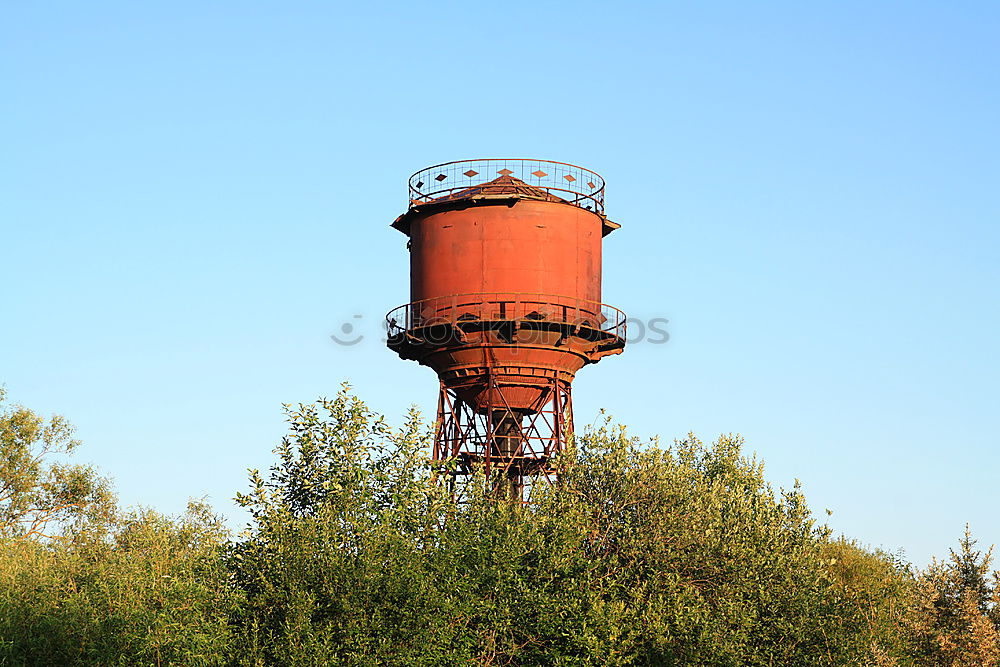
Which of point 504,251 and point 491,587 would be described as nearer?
point 491,587

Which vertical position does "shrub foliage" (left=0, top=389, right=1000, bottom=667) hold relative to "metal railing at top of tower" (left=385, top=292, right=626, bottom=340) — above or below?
below

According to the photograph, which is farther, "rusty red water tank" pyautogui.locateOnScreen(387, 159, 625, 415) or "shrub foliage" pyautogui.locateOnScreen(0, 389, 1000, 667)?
"rusty red water tank" pyautogui.locateOnScreen(387, 159, 625, 415)

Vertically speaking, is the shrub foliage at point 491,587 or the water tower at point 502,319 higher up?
the water tower at point 502,319

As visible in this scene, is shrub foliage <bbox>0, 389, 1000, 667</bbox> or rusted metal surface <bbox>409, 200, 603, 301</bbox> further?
rusted metal surface <bbox>409, 200, 603, 301</bbox>

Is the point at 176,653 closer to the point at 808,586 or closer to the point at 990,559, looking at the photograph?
the point at 808,586

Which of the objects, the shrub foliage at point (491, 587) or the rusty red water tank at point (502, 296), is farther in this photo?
the rusty red water tank at point (502, 296)


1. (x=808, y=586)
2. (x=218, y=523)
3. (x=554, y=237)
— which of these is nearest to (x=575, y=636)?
(x=808, y=586)

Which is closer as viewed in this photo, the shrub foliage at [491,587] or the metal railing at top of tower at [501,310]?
the shrub foliage at [491,587]

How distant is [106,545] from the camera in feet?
141

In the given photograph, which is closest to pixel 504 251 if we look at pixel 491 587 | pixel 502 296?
pixel 502 296

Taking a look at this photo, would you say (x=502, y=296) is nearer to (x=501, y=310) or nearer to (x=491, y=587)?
(x=501, y=310)

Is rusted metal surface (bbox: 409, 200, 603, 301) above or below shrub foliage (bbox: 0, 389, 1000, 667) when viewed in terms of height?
above

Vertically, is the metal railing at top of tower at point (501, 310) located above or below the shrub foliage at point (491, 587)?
above

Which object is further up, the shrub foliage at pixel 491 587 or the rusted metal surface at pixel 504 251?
the rusted metal surface at pixel 504 251
